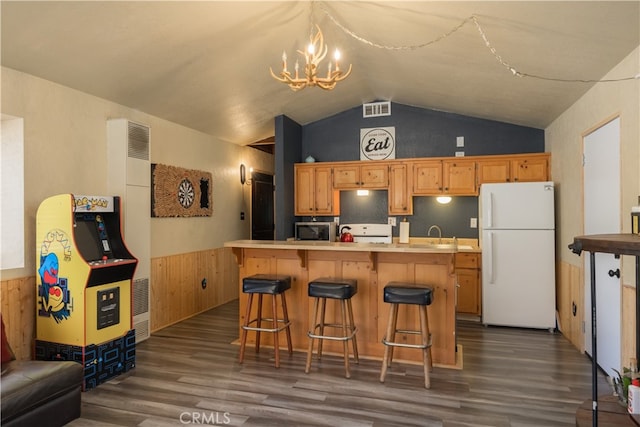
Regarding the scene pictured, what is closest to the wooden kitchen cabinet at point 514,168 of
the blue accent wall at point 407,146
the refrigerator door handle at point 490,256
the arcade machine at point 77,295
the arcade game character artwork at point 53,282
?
the blue accent wall at point 407,146

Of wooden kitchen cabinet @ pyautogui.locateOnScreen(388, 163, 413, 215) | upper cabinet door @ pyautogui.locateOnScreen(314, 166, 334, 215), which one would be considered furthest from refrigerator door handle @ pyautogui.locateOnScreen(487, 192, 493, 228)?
upper cabinet door @ pyautogui.locateOnScreen(314, 166, 334, 215)

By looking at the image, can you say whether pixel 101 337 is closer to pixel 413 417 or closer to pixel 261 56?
pixel 413 417

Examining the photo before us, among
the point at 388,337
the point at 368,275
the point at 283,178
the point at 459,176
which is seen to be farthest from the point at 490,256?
the point at 283,178

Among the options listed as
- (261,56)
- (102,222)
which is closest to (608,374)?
(261,56)

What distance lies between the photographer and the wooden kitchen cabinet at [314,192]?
240 inches

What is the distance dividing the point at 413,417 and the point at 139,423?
72.3 inches

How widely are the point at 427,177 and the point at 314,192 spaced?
1717mm

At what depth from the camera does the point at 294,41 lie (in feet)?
12.7

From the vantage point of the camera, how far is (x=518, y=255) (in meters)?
4.78

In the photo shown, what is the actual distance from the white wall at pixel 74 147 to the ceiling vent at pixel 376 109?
251 cm

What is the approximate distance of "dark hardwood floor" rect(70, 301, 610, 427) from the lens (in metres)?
2.66

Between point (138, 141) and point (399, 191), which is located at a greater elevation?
point (138, 141)

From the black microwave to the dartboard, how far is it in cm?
162

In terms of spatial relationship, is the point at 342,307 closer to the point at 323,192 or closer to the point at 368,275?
the point at 368,275
